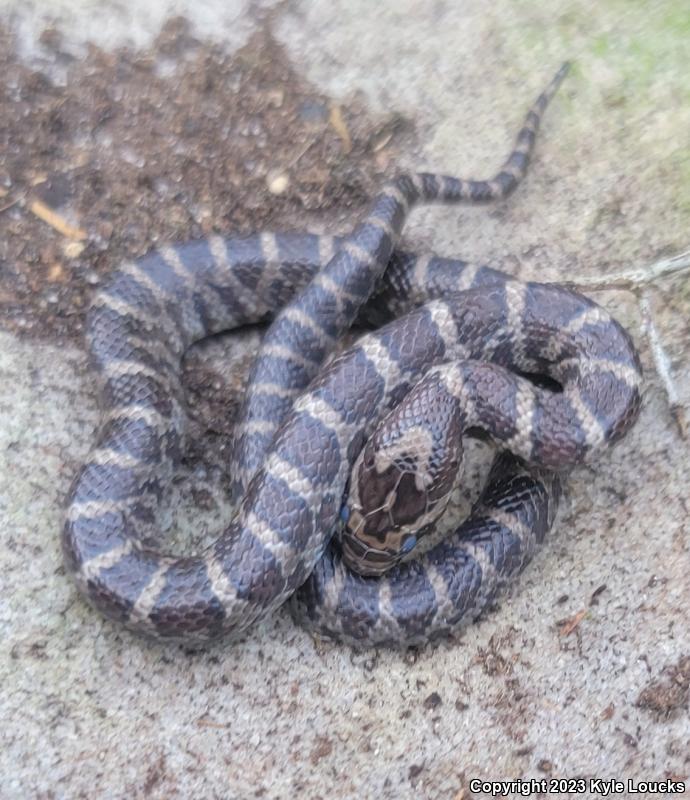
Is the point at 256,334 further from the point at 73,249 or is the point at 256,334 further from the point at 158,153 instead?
the point at 158,153

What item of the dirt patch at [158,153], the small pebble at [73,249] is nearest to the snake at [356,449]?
the small pebble at [73,249]

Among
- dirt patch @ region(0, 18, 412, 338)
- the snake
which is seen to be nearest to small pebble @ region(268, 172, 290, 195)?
dirt patch @ region(0, 18, 412, 338)

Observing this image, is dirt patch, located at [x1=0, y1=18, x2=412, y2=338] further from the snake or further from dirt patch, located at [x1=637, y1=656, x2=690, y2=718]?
dirt patch, located at [x1=637, y1=656, x2=690, y2=718]

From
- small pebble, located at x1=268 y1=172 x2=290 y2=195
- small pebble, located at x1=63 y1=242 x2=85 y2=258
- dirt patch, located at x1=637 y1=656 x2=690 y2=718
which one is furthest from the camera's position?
small pebble, located at x1=268 y1=172 x2=290 y2=195

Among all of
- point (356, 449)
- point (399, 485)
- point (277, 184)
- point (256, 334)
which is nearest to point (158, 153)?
point (277, 184)

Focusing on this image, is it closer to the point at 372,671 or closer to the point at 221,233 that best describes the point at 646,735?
the point at 372,671

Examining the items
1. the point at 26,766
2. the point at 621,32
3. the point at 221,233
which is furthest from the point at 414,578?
the point at 621,32
